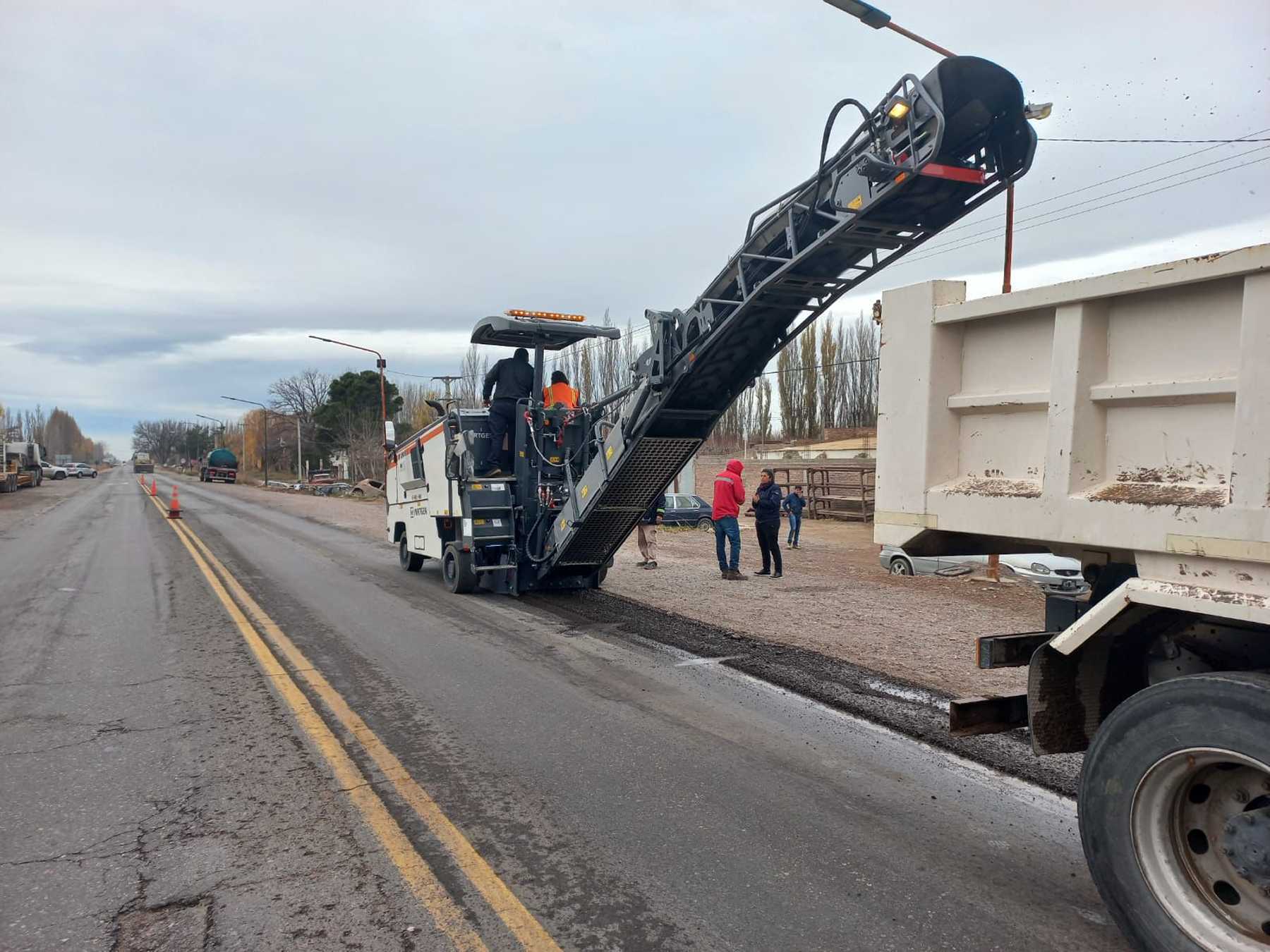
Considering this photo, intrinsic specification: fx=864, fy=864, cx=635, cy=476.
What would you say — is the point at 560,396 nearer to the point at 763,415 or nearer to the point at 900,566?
the point at 900,566

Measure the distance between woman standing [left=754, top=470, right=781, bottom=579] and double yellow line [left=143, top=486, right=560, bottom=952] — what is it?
721 cm

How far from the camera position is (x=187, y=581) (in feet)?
38.7

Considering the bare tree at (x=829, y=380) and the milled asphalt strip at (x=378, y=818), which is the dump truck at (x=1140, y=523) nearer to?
the milled asphalt strip at (x=378, y=818)

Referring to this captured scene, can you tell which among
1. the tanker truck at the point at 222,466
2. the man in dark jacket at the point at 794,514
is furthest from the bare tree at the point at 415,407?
the man in dark jacket at the point at 794,514

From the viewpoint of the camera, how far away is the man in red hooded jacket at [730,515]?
12789mm

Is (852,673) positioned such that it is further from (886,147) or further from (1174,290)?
(1174,290)

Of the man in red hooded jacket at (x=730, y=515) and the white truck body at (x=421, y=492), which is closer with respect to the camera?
the white truck body at (x=421, y=492)

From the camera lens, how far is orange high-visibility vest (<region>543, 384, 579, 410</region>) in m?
10.9

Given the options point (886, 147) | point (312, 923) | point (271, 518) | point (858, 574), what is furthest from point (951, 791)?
point (271, 518)

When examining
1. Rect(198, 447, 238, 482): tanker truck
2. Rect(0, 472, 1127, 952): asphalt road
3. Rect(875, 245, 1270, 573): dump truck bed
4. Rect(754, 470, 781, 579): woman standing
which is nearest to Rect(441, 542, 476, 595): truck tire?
Rect(0, 472, 1127, 952): asphalt road

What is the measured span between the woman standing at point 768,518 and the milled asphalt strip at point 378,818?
295 inches

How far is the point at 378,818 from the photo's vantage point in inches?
163

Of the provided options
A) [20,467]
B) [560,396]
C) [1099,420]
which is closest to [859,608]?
[560,396]

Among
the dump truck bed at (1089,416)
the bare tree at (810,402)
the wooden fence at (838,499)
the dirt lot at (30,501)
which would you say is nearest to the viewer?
the dump truck bed at (1089,416)
